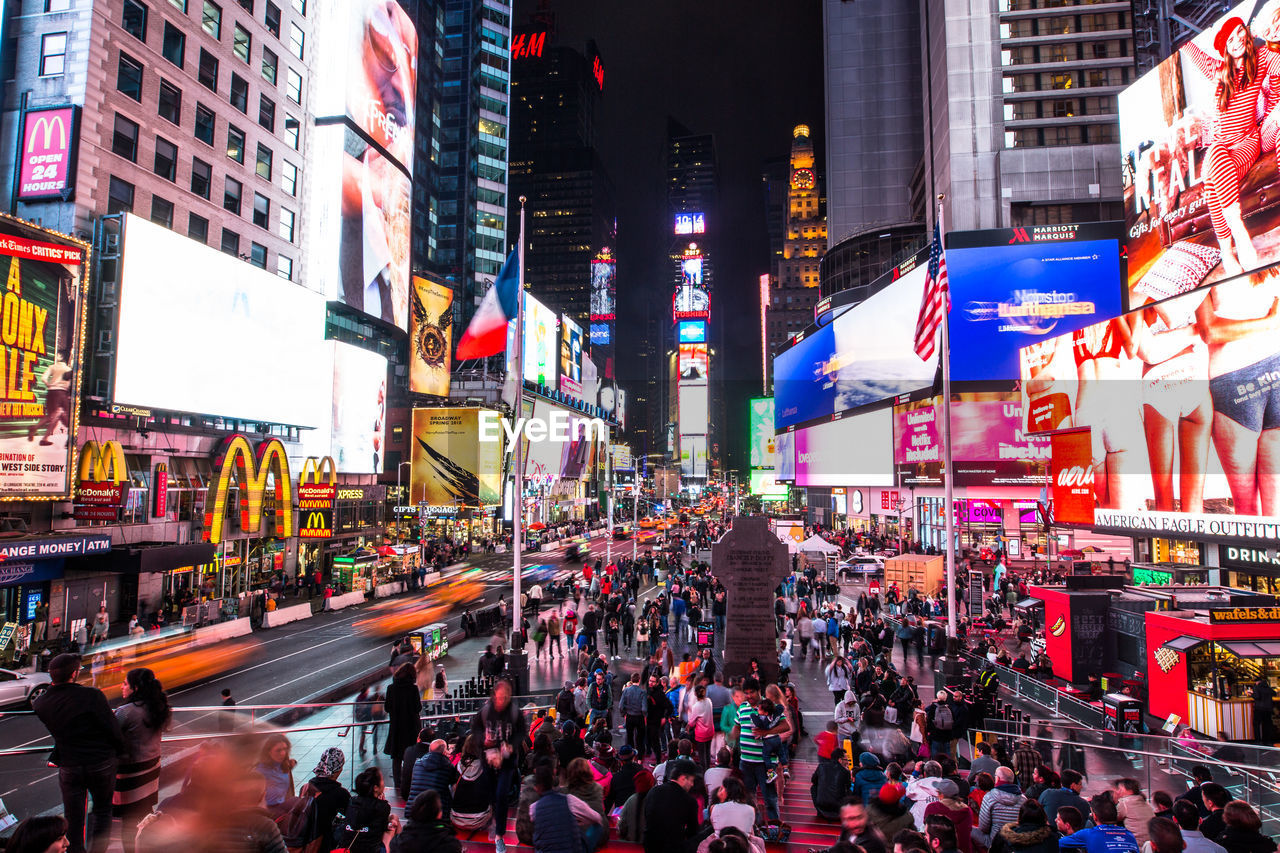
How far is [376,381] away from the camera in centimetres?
4962

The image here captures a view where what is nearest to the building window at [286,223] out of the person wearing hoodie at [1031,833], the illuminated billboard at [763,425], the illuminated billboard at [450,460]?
the illuminated billboard at [450,460]

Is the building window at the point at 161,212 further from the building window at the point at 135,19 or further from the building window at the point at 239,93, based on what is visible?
the building window at the point at 239,93

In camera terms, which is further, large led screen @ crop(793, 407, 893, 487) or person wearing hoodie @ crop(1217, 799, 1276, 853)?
large led screen @ crop(793, 407, 893, 487)

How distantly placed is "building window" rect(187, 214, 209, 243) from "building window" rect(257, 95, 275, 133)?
8000 mm

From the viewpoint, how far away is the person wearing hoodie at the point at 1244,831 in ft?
19.1

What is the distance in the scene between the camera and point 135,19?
98.4ft

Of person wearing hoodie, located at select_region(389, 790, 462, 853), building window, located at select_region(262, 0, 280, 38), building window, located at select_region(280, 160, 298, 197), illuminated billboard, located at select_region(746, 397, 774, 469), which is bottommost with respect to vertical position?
person wearing hoodie, located at select_region(389, 790, 462, 853)

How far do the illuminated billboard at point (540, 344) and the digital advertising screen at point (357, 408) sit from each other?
65.6 feet

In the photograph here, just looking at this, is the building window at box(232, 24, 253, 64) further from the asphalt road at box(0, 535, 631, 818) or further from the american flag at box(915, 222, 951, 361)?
the american flag at box(915, 222, 951, 361)

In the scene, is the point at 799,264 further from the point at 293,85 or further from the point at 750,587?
the point at 750,587

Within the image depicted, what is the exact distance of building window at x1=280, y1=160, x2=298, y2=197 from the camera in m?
40.7

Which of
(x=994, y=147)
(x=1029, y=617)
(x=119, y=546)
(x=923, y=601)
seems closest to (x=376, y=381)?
(x=119, y=546)

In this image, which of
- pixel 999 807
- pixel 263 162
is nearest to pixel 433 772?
pixel 999 807

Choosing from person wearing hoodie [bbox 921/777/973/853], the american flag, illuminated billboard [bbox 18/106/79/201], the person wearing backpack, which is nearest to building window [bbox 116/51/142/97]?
illuminated billboard [bbox 18/106/79/201]
